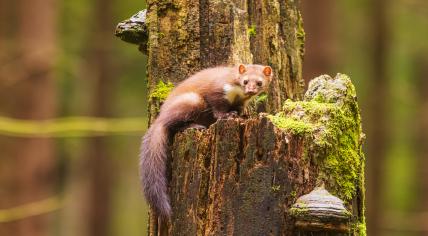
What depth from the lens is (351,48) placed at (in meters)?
21.3

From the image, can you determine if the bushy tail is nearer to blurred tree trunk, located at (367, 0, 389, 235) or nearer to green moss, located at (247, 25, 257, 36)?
green moss, located at (247, 25, 257, 36)

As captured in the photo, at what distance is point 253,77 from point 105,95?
1153 centimetres

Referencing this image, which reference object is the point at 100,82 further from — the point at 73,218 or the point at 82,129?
the point at 73,218

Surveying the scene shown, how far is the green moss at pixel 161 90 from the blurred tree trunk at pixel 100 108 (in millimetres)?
11023

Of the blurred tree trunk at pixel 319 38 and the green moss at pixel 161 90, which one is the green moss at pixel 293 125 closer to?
the green moss at pixel 161 90

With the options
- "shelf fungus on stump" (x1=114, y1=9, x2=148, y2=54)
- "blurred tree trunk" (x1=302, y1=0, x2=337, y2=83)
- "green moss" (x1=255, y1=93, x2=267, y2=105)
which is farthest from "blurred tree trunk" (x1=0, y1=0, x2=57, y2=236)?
"green moss" (x1=255, y1=93, x2=267, y2=105)

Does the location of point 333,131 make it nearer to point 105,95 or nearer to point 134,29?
point 134,29

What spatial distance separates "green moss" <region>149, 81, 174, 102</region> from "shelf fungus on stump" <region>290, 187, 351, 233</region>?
5.95 feet

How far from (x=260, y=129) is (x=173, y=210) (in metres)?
0.78

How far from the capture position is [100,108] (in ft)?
56.1

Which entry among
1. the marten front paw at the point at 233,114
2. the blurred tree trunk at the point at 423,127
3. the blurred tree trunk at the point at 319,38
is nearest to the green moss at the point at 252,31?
the marten front paw at the point at 233,114

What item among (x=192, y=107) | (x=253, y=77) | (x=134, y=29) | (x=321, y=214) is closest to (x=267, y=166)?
(x=321, y=214)

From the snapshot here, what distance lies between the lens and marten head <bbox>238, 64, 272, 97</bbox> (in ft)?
Answer: 19.1

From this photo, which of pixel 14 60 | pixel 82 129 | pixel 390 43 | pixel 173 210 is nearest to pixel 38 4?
pixel 14 60
